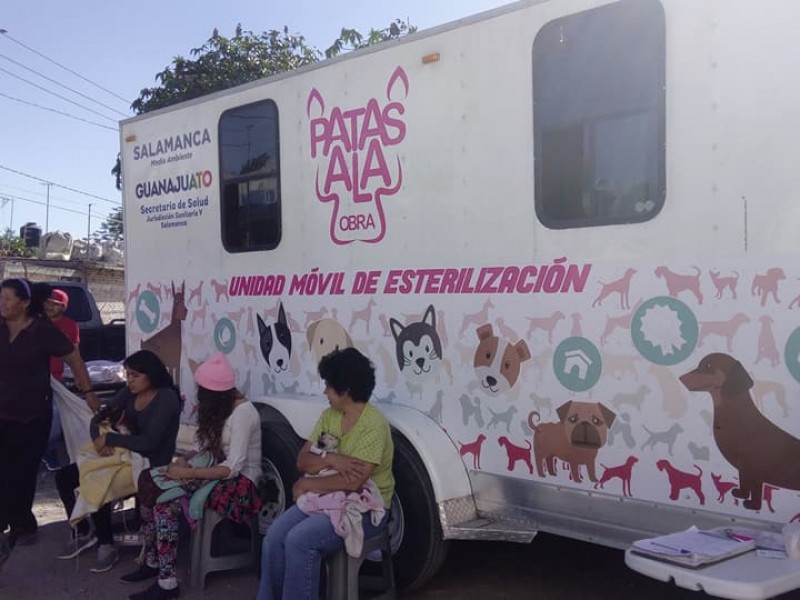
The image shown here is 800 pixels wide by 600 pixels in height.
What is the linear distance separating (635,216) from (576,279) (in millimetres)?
387

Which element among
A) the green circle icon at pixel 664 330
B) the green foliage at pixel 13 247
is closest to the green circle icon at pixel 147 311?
the green circle icon at pixel 664 330

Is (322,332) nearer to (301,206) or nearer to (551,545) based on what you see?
(301,206)

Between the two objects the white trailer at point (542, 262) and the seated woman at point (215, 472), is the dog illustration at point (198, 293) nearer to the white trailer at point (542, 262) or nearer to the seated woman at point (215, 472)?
the white trailer at point (542, 262)

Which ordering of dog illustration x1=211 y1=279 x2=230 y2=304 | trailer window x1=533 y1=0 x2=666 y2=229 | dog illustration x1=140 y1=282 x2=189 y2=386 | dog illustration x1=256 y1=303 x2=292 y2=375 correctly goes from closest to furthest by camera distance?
1. trailer window x1=533 y1=0 x2=666 y2=229
2. dog illustration x1=256 y1=303 x2=292 y2=375
3. dog illustration x1=211 y1=279 x2=230 y2=304
4. dog illustration x1=140 y1=282 x2=189 y2=386

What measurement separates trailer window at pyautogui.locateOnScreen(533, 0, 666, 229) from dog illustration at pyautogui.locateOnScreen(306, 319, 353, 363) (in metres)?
1.42

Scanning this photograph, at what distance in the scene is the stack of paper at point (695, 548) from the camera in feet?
9.68

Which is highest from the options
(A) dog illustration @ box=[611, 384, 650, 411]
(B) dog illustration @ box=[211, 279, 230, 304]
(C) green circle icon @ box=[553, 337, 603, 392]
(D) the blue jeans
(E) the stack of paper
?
(B) dog illustration @ box=[211, 279, 230, 304]

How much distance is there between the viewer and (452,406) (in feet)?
14.4

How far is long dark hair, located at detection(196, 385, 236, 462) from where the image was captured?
4.88 metres

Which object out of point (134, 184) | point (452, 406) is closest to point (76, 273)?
point (134, 184)

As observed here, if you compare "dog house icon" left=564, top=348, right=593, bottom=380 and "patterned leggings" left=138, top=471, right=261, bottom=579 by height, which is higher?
"dog house icon" left=564, top=348, right=593, bottom=380

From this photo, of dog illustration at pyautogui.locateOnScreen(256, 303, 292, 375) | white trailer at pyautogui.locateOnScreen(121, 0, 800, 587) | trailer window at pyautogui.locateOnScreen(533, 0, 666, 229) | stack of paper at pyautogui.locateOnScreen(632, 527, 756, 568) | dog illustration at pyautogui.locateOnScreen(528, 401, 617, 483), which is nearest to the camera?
stack of paper at pyautogui.locateOnScreen(632, 527, 756, 568)

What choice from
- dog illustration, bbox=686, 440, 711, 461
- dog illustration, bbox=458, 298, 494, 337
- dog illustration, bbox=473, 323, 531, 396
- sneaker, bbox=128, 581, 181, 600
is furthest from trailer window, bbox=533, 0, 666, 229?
sneaker, bbox=128, 581, 181, 600

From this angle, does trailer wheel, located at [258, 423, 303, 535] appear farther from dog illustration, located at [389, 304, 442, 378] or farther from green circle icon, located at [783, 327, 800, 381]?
green circle icon, located at [783, 327, 800, 381]
